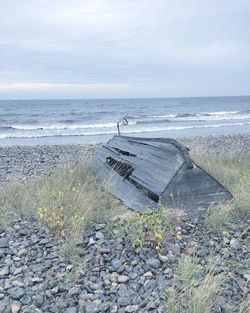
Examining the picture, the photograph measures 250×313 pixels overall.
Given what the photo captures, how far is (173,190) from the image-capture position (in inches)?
256

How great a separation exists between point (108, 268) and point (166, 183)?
2.16 metres

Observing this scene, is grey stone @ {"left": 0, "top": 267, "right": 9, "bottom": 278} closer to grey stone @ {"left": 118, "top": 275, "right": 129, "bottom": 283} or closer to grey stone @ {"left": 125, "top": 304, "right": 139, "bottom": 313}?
grey stone @ {"left": 118, "top": 275, "right": 129, "bottom": 283}

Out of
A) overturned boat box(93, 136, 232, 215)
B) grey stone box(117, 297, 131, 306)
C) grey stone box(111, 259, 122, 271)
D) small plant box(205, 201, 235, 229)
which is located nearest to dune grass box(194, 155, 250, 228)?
small plant box(205, 201, 235, 229)

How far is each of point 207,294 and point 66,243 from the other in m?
1.87

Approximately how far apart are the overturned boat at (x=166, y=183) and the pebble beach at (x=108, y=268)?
0.53 metres

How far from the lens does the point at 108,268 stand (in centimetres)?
474

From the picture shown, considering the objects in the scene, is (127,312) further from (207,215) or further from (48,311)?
(207,215)

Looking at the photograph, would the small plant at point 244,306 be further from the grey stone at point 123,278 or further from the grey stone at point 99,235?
the grey stone at point 99,235

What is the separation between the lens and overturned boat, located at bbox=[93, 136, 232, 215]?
651 centimetres

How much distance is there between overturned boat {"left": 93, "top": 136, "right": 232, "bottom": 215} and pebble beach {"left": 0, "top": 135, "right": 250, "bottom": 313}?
533 mm

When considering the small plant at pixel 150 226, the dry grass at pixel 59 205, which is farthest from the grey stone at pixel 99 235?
the small plant at pixel 150 226

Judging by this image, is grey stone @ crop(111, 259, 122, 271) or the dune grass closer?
grey stone @ crop(111, 259, 122, 271)

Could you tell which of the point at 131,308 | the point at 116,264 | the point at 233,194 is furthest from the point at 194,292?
the point at 233,194

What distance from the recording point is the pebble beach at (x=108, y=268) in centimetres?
411
